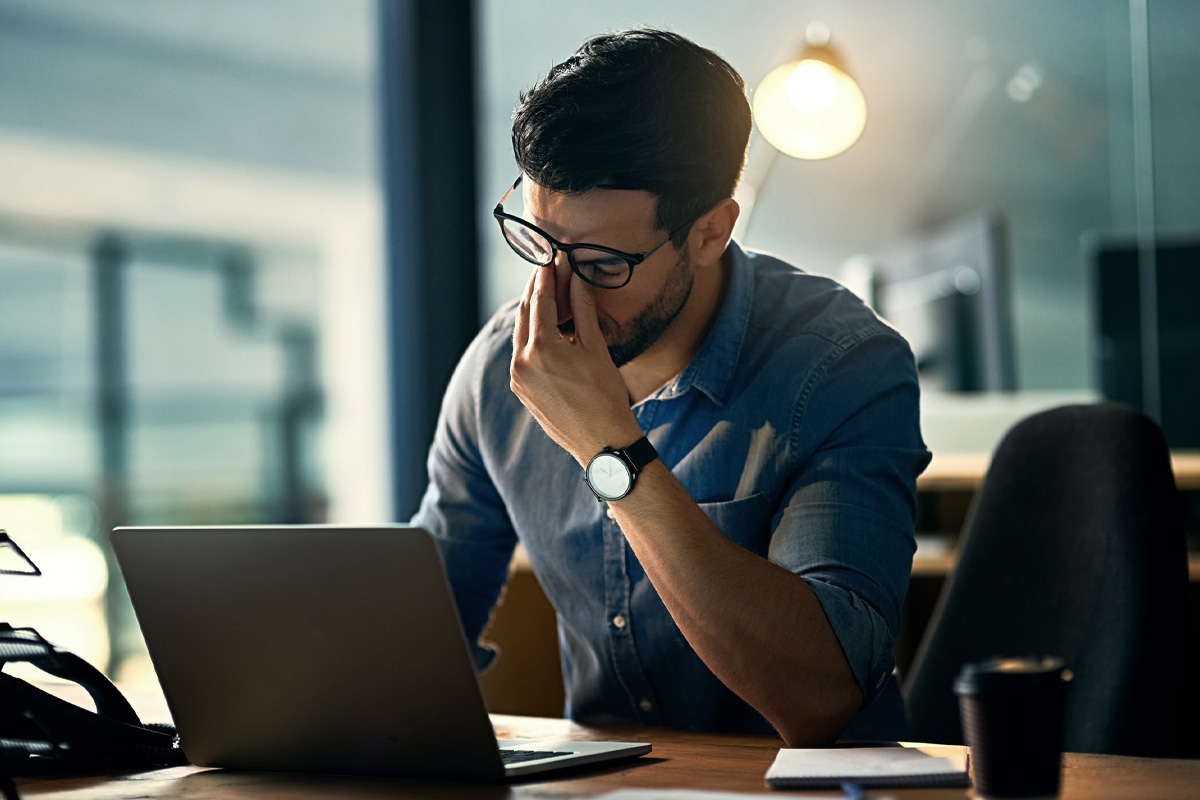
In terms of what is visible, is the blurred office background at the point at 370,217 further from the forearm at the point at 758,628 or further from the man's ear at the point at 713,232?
the forearm at the point at 758,628

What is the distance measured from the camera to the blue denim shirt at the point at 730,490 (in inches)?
46.7

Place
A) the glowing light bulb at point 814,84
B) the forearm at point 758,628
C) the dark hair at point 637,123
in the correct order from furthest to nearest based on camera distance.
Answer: the glowing light bulb at point 814,84, the dark hair at point 637,123, the forearm at point 758,628

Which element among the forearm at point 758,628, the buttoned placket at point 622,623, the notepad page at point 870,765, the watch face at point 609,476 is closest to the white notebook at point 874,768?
the notepad page at point 870,765

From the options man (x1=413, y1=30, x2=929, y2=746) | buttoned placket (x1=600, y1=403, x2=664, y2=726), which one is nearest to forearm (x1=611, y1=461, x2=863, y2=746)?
man (x1=413, y1=30, x2=929, y2=746)

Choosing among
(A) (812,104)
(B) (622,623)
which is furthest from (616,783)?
(A) (812,104)

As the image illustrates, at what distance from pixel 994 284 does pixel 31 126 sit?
204 cm

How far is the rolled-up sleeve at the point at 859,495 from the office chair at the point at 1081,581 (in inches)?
9.1

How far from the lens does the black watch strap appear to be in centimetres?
119

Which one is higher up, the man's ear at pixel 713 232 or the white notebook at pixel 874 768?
the man's ear at pixel 713 232

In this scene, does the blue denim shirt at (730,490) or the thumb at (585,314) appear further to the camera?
the thumb at (585,314)

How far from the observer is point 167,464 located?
7.89 feet

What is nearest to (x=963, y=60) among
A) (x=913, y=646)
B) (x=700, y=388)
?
(x=913, y=646)

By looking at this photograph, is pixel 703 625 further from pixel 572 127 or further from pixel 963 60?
pixel 963 60

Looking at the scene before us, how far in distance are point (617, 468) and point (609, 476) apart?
Result: 0.01m
